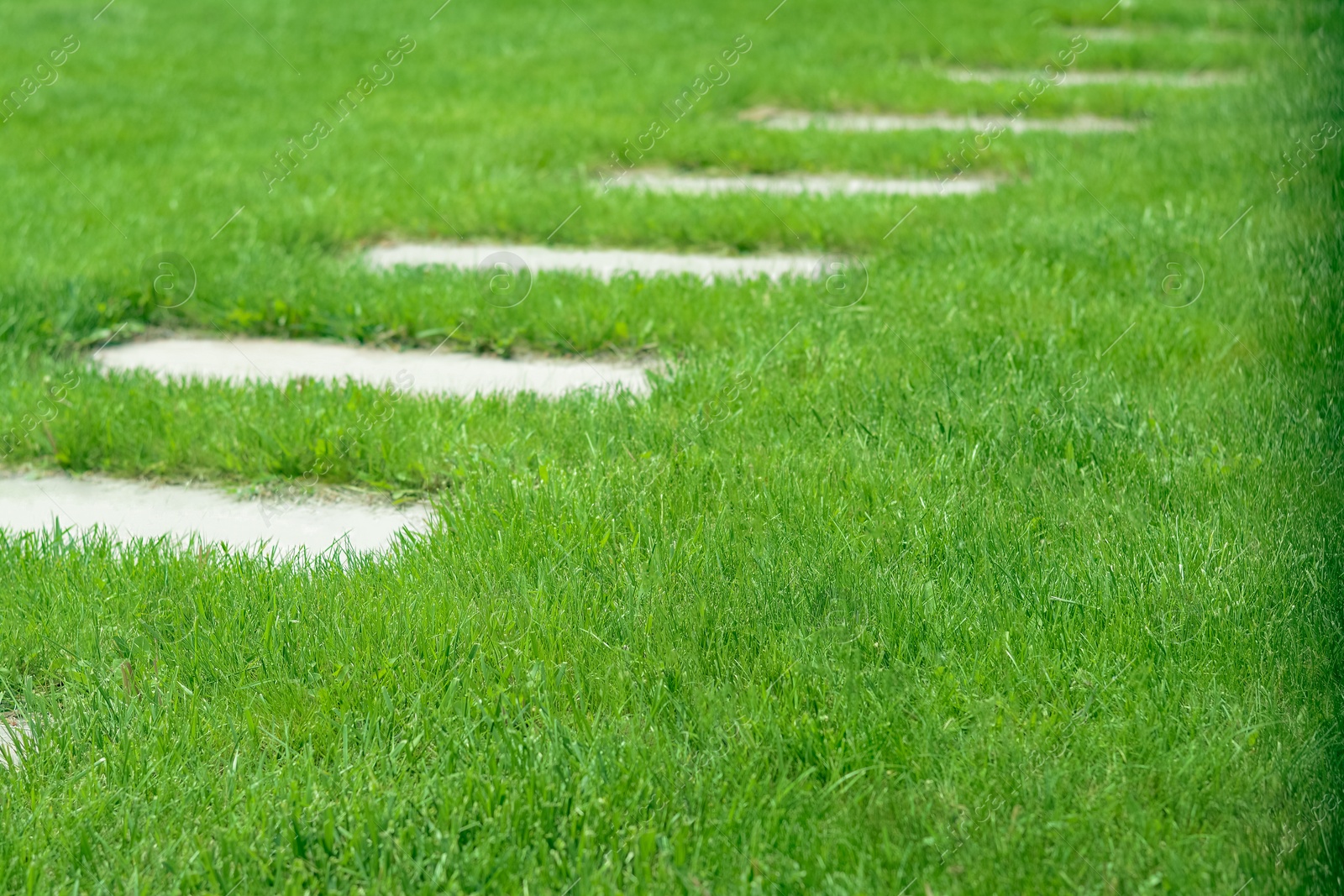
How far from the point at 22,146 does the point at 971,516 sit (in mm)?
6555

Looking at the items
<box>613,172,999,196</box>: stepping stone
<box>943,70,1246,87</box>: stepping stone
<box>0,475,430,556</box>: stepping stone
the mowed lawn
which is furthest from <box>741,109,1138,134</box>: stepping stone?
<box>0,475,430,556</box>: stepping stone

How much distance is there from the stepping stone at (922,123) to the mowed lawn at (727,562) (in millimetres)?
1229

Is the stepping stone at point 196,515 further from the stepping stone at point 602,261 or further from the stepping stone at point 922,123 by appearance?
the stepping stone at point 922,123

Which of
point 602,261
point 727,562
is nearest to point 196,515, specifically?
point 727,562

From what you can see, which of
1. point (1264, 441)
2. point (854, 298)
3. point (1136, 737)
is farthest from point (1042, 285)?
point (1136, 737)

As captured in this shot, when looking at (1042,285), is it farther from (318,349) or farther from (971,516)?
(318,349)

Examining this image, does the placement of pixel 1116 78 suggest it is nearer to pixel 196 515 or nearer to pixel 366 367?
pixel 366 367

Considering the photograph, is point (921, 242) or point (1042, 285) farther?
point (921, 242)

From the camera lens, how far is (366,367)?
4.24 metres

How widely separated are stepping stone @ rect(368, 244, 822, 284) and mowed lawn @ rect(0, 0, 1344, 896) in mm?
135

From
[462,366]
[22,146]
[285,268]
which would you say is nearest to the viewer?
[462,366]

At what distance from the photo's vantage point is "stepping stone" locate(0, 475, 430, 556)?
3070 millimetres

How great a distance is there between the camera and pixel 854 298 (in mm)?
4355

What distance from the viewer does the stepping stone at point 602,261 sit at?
495 centimetres
